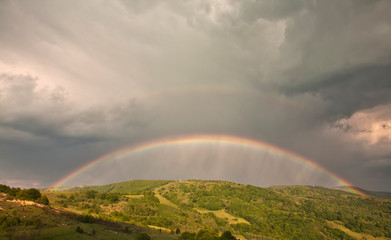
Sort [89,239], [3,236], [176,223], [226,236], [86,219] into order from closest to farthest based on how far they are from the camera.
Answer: [3,236], [89,239], [86,219], [226,236], [176,223]

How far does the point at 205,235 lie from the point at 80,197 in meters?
127

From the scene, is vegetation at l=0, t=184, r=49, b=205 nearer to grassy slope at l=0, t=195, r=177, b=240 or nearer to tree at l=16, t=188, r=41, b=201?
tree at l=16, t=188, r=41, b=201

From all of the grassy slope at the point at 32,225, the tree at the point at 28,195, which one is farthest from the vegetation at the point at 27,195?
the grassy slope at the point at 32,225

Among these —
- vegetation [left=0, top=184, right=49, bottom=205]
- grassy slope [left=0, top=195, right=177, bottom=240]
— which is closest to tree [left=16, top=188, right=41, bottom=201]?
vegetation [left=0, top=184, right=49, bottom=205]

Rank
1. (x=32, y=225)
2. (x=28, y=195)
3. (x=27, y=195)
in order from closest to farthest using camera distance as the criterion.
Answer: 1. (x=32, y=225)
2. (x=27, y=195)
3. (x=28, y=195)

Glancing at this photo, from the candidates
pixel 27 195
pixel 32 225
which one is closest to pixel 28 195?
pixel 27 195

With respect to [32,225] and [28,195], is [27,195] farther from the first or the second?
[32,225]

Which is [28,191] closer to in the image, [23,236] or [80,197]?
[23,236]

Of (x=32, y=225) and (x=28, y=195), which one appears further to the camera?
(x=28, y=195)

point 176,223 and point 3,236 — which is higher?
point 176,223

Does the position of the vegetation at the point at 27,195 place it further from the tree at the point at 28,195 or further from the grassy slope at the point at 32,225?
the grassy slope at the point at 32,225

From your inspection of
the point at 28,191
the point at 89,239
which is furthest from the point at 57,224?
the point at 28,191

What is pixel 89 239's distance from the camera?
53.8 m

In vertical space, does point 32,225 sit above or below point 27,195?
below
